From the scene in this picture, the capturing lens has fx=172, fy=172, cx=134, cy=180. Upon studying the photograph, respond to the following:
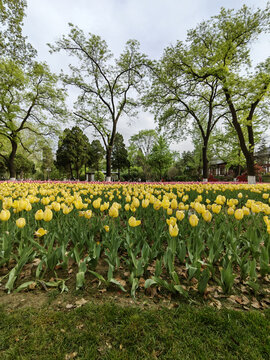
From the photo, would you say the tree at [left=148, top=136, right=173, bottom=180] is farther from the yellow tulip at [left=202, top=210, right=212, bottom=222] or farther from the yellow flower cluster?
the yellow tulip at [left=202, top=210, right=212, bottom=222]

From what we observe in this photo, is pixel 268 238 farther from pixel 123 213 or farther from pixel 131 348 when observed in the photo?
pixel 123 213

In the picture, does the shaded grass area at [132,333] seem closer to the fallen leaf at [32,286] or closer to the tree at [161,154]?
the fallen leaf at [32,286]

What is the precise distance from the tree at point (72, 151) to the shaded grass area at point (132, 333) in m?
32.4

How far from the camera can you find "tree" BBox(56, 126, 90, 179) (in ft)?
108

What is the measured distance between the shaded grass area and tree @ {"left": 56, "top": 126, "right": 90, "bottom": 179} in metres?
32.4

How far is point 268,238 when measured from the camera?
2248 mm

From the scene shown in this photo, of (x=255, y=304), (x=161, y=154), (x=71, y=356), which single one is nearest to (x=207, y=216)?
(x=255, y=304)

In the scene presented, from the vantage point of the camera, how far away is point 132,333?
4.57 ft

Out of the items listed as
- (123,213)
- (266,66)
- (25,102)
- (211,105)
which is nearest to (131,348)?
(123,213)

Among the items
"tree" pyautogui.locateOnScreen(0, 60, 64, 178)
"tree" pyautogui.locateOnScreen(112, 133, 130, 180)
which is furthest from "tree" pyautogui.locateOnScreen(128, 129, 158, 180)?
"tree" pyautogui.locateOnScreen(0, 60, 64, 178)

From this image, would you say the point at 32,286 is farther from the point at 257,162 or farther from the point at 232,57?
the point at 257,162

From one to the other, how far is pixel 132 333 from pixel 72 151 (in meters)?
34.3

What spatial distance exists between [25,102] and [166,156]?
910 inches

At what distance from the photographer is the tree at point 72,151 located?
108 feet
